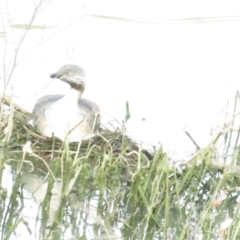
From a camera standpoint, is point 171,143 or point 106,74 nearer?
point 171,143

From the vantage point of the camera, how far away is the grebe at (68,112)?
6.98m

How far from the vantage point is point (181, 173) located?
5742 millimetres

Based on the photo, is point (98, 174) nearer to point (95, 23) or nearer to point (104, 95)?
point (104, 95)

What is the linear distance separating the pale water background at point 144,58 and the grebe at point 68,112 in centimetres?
14

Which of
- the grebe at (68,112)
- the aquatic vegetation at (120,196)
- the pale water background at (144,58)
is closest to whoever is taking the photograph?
the aquatic vegetation at (120,196)

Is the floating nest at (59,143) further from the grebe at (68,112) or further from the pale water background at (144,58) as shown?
the pale water background at (144,58)

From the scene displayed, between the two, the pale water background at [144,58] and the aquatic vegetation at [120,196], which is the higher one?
the pale water background at [144,58]

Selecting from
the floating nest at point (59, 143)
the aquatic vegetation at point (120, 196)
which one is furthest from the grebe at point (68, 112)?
the aquatic vegetation at point (120, 196)

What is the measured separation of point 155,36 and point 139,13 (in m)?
0.59

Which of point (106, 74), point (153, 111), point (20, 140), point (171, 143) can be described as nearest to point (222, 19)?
point (106, 74)

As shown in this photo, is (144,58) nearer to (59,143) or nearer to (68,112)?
(68,112)

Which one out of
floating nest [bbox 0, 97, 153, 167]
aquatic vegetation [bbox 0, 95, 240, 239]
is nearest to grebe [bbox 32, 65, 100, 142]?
floating nest [bbox 0, 97, 153, 167]

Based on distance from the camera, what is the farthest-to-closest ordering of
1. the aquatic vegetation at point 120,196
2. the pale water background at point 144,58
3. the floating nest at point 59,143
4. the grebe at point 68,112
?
the pale water background at point 144,58 < the grebe at point 68,112 < the floating nest at point 59,143 < the aquatic vegetation at point 120,196

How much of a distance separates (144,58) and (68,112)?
214 cm
